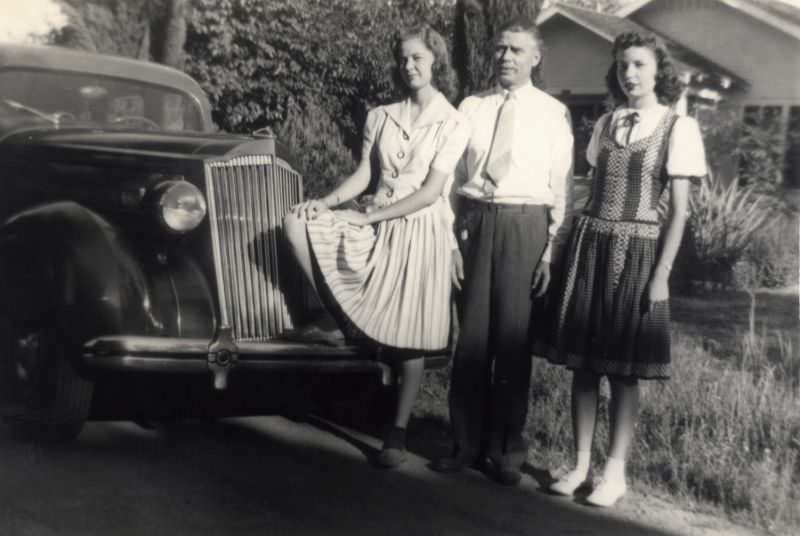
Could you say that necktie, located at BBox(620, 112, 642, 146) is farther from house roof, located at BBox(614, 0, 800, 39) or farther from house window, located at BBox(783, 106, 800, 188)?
house roof, located at BBox(614, 0, 800, 39)

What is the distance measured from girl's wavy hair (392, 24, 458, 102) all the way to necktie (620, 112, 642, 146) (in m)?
0.77

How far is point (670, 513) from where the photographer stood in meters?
3.16

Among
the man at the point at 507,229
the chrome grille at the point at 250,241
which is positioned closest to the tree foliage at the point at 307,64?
the chrome grille at the point at 250,241

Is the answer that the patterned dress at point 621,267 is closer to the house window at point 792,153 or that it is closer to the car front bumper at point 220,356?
the car front bumper at point 220,356

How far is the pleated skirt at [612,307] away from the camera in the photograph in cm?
314

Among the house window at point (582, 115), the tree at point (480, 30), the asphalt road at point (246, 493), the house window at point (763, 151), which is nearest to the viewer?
the asphalt road at point (246, 493)

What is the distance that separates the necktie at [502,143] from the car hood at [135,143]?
919 mm

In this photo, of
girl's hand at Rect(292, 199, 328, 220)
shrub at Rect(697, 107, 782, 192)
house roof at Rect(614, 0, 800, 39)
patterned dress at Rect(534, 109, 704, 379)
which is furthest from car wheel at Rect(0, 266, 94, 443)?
shrub at Rect(697, 107, 782, 192)

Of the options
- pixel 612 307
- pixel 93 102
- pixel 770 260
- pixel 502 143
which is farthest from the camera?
pixel 770 260

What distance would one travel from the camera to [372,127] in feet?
12.1

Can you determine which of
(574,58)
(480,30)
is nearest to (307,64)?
(480,30)

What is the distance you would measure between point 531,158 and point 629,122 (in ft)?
1.25

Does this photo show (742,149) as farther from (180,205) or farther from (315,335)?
(180,205)

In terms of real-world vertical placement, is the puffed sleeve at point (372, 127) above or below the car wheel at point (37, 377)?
above
